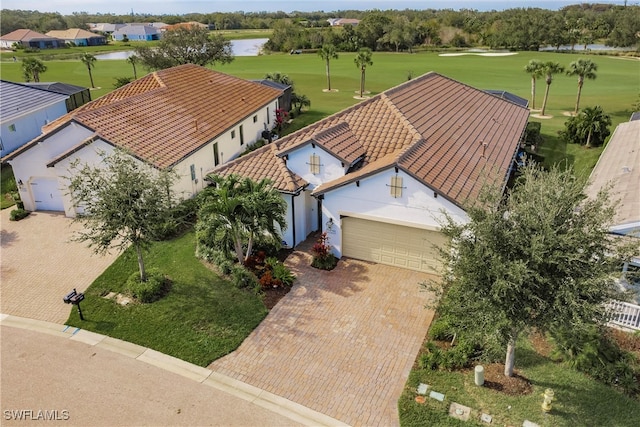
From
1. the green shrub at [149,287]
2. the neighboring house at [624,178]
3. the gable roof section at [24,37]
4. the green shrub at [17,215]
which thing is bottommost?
the green shrub at [149,287]

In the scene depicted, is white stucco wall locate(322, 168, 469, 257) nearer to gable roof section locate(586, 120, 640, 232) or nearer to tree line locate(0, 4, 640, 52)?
gable roof section locate(586, 120, 640, 232)

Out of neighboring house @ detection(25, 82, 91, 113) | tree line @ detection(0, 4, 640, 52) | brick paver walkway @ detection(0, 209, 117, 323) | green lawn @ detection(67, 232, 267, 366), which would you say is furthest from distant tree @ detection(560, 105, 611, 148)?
tree line @ detection(0, 4, 640, 52)

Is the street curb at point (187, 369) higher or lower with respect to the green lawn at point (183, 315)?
lower

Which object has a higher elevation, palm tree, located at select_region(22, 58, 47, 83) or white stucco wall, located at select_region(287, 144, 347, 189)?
palm tree, located at select_region(22, 58, 47, 83)

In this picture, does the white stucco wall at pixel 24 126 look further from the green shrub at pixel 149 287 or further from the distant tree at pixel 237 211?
the distant tree at pixel 237 211

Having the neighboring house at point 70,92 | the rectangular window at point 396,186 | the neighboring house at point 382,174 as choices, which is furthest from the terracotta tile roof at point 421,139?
the neighboring house at point 70,92

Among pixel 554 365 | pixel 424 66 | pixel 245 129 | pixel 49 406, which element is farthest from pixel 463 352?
pixel 424 66

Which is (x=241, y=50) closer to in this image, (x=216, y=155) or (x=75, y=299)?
(x=216, y=155)

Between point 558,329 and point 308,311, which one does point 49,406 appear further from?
point 558,329
